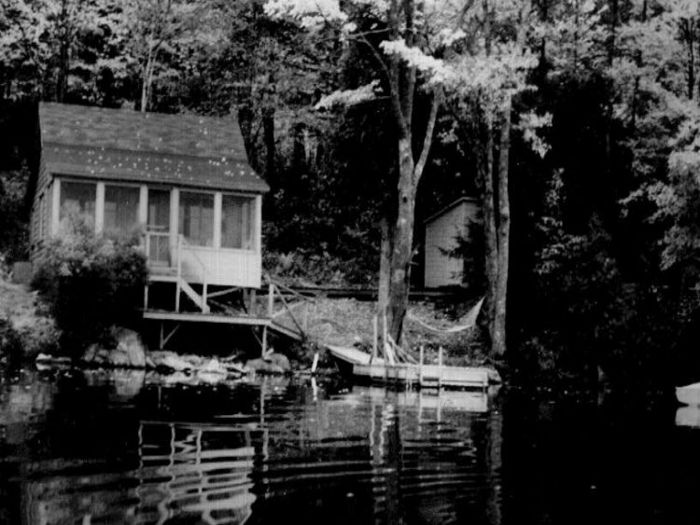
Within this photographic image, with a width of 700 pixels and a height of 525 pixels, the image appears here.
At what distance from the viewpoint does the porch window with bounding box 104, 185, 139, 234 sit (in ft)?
98.4

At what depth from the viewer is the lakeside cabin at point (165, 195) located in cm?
2920

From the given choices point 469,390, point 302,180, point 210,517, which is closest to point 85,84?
point 302,180

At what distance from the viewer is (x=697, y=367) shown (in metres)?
27.1

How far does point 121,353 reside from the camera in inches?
1014

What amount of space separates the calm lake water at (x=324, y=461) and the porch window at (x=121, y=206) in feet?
35.5

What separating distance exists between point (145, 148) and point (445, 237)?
1273 centimetres

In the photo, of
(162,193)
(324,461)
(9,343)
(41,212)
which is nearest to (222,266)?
(162,193)

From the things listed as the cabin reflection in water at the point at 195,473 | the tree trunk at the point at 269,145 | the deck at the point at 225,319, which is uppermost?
the tree trunk at the point at 269,145

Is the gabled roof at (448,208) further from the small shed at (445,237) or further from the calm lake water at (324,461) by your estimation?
the calm lake water at (324,461)

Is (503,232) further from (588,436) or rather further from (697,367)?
(588,436)

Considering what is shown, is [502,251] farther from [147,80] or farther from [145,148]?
[147,80]

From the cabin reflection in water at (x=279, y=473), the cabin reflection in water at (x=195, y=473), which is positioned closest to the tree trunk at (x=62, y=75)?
the cabin reflection in water at (x=279, y=473)

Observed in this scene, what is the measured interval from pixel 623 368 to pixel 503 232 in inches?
211

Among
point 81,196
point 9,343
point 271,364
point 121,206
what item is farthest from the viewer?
point 121,206
